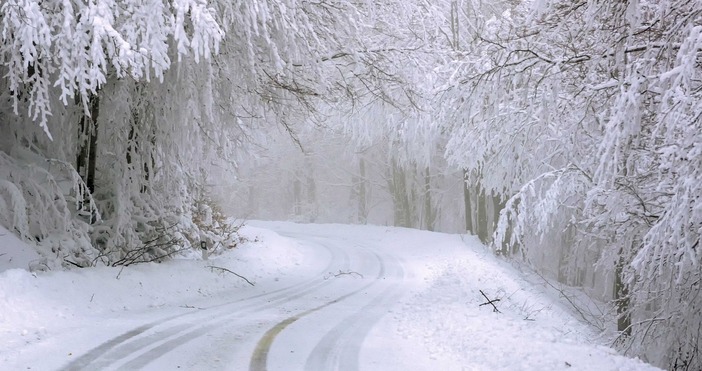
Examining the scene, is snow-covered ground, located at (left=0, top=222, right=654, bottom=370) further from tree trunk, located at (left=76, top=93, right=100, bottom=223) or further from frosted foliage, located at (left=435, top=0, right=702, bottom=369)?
tree trunk, located at (left=76, top=93, right=100, bottom=223)

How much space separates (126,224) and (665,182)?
30.2 ft

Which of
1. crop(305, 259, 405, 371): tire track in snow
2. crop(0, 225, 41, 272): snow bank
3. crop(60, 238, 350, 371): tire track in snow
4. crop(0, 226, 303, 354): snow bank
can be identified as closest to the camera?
crop(60, 238, 350, 371): tire track in snow

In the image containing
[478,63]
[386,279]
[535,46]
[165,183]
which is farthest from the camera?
[386,279]

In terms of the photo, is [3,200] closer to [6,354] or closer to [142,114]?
[142,114]

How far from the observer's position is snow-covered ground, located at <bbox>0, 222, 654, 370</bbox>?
623 centimetres

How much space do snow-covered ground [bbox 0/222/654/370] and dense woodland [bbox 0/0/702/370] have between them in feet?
2.89

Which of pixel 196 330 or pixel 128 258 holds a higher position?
pixel 128 258

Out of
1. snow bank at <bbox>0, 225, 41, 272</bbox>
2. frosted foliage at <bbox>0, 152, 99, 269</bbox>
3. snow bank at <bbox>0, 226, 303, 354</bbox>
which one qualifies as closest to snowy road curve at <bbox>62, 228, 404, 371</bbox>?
snow bank at <bbox>0, 226, 303, 354</bbox>

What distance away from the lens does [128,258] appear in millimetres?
10734

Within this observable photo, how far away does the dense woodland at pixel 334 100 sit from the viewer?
6055mm

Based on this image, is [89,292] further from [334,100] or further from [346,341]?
[334,100]

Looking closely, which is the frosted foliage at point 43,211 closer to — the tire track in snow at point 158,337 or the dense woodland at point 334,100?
the dense woodland at point 334,100

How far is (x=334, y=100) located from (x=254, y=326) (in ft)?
18.3

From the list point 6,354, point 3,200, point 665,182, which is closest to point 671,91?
point 665,182
